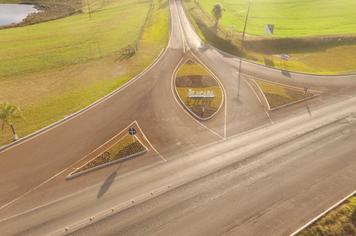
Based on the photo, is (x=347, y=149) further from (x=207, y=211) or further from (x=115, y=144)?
(x=115, y=144)

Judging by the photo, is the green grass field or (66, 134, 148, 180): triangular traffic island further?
the green grass field

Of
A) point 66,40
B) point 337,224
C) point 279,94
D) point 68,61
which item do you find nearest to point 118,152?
point 337,224

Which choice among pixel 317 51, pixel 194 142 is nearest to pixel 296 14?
pixel 317 51

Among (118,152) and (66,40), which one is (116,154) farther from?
(66,40)

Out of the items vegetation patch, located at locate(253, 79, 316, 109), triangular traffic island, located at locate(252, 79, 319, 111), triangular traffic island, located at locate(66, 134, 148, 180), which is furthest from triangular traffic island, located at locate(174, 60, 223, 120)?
triangular traffic island, located at locate(66, 134, 148, 180)

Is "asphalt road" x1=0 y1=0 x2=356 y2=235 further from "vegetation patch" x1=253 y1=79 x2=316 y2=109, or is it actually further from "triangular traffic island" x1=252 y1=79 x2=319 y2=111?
"vegetation patch" x1=253 y1=79 x2=316 y2=109

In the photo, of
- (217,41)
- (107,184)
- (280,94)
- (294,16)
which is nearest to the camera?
(107,184)
